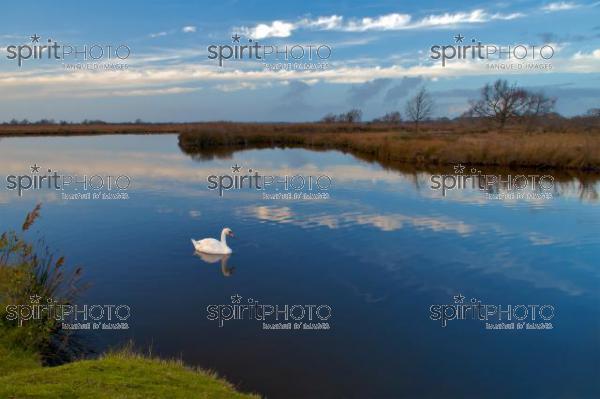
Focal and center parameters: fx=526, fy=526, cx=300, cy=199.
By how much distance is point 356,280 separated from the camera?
13188 mm

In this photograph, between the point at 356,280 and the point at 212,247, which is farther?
the point at 212,247

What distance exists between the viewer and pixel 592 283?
1301cm

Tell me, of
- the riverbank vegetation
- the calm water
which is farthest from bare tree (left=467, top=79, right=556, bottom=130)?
the calm water

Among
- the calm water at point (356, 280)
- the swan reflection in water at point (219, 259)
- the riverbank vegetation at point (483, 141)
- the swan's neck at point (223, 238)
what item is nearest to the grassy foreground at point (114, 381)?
the calm water at point (356, 280)

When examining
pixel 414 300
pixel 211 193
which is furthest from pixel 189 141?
pixel 414 300

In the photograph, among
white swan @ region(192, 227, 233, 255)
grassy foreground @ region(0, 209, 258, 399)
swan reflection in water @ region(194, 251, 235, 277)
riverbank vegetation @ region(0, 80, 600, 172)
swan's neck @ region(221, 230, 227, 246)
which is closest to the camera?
grassy foreground @ region(0, 209, 258, 399)

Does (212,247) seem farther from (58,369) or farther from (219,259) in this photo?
(58,369)

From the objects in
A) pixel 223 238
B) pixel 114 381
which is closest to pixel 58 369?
pixel 114 381

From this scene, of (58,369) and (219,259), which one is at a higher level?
(219,259)

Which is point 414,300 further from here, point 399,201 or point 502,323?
point 399,201

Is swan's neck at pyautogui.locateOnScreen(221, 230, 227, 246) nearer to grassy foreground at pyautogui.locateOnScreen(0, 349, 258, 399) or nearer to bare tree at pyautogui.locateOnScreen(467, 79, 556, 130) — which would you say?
grassy foreground at pyautogui.locateOnScreen(0, 349, 258, 399)

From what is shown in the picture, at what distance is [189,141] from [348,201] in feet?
120

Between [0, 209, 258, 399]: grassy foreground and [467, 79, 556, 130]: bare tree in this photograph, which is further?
[467, 79, 556, 130]: bare tree

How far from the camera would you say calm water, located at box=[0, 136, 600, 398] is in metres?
8.91
